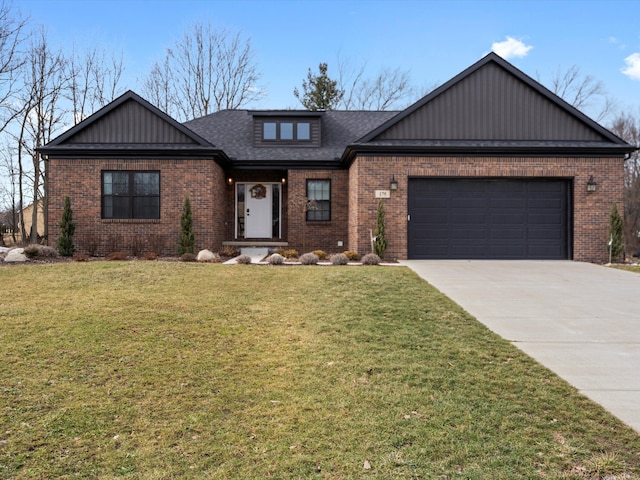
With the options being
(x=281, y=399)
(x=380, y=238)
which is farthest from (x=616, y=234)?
(x=281, y=399)

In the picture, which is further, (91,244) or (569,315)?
(91,244)

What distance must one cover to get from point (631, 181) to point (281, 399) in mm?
34015

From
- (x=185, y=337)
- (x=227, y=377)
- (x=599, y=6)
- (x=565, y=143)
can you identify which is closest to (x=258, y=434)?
(x=227, y=377)

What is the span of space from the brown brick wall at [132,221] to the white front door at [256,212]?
8.86ft

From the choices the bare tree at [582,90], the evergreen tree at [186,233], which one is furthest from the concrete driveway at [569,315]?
the bare tree at [582,90]

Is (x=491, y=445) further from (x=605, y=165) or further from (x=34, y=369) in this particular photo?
(x=605, y=165)

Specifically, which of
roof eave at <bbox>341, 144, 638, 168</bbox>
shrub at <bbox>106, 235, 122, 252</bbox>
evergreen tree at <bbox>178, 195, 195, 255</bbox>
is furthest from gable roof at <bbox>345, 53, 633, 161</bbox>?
shrub at <bbox>106, 235, 122, 252</bbox>

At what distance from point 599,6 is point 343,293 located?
1597 cm

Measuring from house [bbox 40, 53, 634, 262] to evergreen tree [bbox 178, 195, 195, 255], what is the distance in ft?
1.45

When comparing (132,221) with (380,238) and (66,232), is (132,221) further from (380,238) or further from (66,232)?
(380,238)

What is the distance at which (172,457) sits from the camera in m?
2.58

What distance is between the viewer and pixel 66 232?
43.4ft

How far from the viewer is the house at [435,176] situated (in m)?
12.9

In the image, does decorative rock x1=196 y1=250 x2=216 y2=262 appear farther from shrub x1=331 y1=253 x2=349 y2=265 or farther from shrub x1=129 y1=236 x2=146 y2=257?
shrub x1=331 y1=253 x2=349 y2=265
